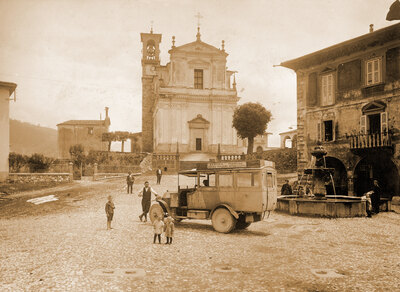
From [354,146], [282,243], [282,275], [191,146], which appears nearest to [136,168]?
[191,146]

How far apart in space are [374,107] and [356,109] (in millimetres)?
1169

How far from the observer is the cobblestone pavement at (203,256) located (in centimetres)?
768

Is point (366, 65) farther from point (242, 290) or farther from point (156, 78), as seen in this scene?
point (156, 78)

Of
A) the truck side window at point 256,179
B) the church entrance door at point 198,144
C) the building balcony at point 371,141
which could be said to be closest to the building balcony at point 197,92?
the church entrance door at point 198,144

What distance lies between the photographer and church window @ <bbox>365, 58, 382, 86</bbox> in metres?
22.1

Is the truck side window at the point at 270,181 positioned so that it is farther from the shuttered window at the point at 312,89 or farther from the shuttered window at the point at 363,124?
the shuttered window at the point at 312,89

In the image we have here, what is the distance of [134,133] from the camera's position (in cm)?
7294

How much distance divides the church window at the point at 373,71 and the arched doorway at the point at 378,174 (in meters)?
4.21

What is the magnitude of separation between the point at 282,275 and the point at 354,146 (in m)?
16.0

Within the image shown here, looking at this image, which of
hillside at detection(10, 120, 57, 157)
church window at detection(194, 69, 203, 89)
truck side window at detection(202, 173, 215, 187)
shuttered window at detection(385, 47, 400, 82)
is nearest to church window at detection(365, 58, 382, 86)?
shuttered window at detection(385, 47, 400, 82)

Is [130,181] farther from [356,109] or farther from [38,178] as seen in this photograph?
[356,109]

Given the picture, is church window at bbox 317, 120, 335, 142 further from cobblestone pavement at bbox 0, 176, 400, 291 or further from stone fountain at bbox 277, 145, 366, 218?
cobblestone pavement at bbox 0, 176, 400, 291

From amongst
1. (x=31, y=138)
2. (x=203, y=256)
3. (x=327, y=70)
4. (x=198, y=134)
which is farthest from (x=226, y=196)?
(x=31, y=138)

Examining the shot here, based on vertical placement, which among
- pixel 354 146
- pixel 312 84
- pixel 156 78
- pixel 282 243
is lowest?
pixel 282 243
